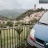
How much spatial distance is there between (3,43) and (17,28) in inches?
28.5

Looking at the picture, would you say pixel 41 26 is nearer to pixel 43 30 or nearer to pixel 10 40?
pixel 43 30

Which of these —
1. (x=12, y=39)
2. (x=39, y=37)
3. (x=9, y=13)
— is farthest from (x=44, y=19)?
(x=9, y=13)

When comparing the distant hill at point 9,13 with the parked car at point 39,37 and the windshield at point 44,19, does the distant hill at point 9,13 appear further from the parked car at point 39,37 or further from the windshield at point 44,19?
the parked car at point 39,37

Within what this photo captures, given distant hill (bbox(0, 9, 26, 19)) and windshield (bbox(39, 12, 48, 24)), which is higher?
windshield (bbox(39, 12, 48, 24))

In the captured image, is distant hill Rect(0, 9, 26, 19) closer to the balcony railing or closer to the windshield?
the balcony railing

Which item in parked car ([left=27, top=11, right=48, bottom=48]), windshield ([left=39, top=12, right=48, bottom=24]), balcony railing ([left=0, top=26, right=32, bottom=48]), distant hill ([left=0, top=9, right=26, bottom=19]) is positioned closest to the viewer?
parked car ([left=27, top=11, right=48, bottom=48])

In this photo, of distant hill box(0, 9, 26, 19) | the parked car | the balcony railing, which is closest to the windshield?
the parked car

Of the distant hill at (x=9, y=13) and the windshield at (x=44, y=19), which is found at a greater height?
the windshield at (x=44, y=19)

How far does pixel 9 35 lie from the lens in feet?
23.8

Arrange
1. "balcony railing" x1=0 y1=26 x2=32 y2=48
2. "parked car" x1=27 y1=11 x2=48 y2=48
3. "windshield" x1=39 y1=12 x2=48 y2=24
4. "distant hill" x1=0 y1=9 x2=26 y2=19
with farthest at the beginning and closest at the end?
"distant hill" x1=0 y1=9 x2=26 y2=19 → "balcony railing" x1=0 y1=26 x2=32 y2=48 → "windshield" x1=39 y1=12 x2=48 y2=24 → "parked car" x1=27 y1=11 x2=48 y2=48

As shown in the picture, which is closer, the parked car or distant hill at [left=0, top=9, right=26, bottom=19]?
the parked car

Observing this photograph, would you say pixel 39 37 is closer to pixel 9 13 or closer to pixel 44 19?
pixel 44 19

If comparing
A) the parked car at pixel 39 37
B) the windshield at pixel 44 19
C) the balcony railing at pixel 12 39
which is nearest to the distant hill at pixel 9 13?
the balcony railing at pixel 12 39

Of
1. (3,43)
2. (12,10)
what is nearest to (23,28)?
(3,43)
